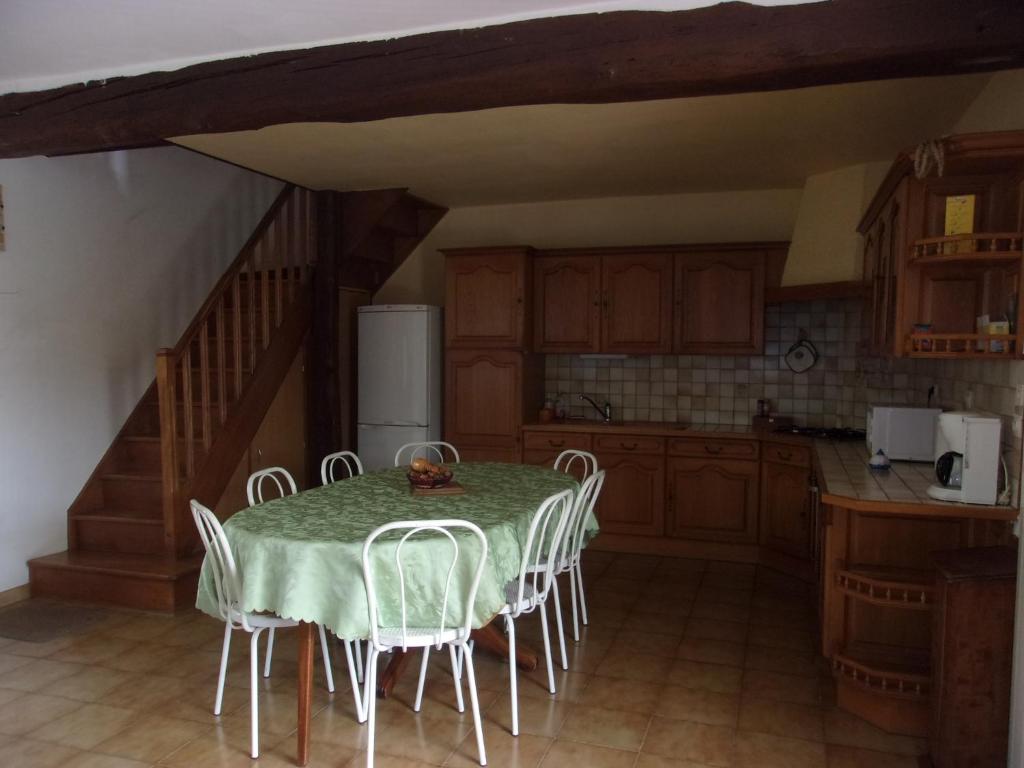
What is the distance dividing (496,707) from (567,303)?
306 centimetres

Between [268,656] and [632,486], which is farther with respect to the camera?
[632,486]

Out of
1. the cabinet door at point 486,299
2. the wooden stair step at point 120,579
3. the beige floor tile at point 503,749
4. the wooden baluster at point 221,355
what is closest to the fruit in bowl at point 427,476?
the beige floor tile at point 503,749

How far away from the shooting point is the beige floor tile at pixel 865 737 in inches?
102

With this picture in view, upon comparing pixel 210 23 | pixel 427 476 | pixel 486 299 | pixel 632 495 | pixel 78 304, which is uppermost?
pixel 210 23

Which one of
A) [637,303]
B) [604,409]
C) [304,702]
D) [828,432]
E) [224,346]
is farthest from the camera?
[604,409]

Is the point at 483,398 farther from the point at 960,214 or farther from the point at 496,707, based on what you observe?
the point at 960,214

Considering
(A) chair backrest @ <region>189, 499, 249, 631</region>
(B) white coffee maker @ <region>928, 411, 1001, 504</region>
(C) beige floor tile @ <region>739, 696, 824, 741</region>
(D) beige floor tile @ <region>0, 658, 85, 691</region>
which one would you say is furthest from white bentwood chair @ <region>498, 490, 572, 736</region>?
(D) beige floor tile @ <region>0, 658, 85, 691</region>

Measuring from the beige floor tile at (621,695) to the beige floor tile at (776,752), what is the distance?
14.8 inches

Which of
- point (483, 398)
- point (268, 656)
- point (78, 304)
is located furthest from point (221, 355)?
point (268, 656)

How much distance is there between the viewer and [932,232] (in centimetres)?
282

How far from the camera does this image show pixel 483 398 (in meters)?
5.26

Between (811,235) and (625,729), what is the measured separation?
3227mm

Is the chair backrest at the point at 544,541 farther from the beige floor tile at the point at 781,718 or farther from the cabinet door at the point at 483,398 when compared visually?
the cabinet door at the point at 483,398

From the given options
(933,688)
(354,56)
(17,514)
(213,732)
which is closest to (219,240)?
(17,514)
